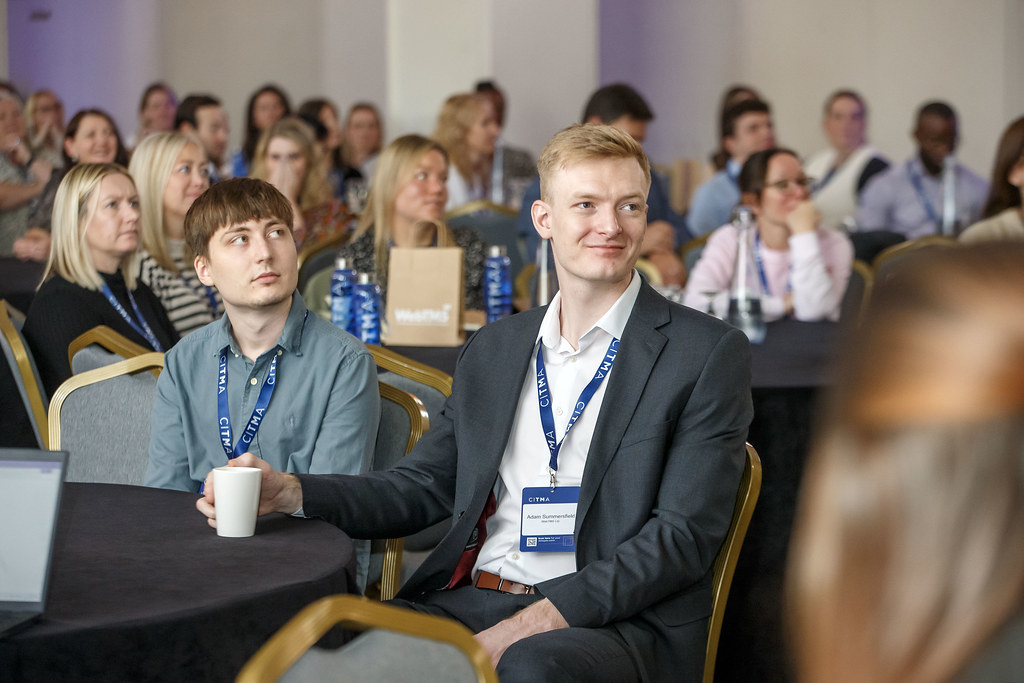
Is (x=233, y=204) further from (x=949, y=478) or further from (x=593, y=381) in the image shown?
(x=949, y=478)

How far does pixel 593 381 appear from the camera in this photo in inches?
77.8

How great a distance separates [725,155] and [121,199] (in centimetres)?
517

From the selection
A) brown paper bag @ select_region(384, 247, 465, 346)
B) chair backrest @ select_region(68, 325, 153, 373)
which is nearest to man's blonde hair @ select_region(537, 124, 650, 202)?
chair backrest @ select_region(68, 325, 153, 373)

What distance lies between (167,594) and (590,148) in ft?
3.51

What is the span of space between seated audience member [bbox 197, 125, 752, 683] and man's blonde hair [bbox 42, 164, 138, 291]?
1.67 m

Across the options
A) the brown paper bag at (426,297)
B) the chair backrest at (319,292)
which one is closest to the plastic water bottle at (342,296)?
the brown paper bag at (426,297)

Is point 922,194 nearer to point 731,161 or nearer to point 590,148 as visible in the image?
point 731,161

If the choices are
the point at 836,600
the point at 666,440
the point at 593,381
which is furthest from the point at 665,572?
the point at 836,600

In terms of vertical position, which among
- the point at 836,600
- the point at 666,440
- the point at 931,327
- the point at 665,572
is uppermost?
the point at 931,327

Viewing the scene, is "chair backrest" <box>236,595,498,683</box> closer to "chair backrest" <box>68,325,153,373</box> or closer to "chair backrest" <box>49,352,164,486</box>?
"chair backrest" <box>49,352,164,486</box>

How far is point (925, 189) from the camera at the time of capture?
7668 mm

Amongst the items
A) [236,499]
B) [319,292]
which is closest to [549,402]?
[236,499]

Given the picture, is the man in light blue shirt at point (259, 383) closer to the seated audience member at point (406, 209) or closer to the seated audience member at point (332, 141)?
the seated audience member at point (406, 209)

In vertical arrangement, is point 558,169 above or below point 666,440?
above
